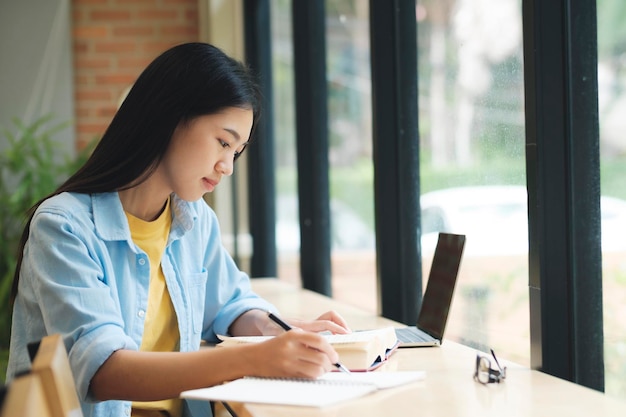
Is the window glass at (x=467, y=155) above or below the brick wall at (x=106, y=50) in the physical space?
below

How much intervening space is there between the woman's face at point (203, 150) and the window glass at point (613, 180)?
2.26 ft

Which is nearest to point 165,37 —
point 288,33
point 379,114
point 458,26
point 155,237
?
point 288,33

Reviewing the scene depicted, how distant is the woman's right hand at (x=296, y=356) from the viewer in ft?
4.70

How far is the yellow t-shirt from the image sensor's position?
1.86 meters

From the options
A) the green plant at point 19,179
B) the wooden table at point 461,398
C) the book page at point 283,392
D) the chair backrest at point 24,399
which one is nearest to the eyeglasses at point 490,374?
the wooden table at point 461,398

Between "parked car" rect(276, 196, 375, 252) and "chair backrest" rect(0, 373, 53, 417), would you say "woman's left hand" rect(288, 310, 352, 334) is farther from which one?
"parked car" rect(276, 196, 375, 252)

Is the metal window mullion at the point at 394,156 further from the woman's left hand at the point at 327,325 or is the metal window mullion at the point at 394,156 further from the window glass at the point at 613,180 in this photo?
the window glass at the point at 613,180

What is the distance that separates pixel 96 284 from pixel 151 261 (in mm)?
304

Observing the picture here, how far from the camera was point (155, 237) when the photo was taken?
1.90 metres

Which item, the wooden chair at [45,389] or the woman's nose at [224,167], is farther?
the woman's nose at [224,167]

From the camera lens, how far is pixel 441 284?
2.04 m

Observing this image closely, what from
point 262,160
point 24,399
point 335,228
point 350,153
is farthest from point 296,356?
point 262,160

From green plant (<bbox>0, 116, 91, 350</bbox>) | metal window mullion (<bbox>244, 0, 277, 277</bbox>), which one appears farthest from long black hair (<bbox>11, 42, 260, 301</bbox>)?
green plant (<bbox>0, 116, 91, 350</bbox>)

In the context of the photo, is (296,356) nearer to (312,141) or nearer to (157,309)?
(157,309)
